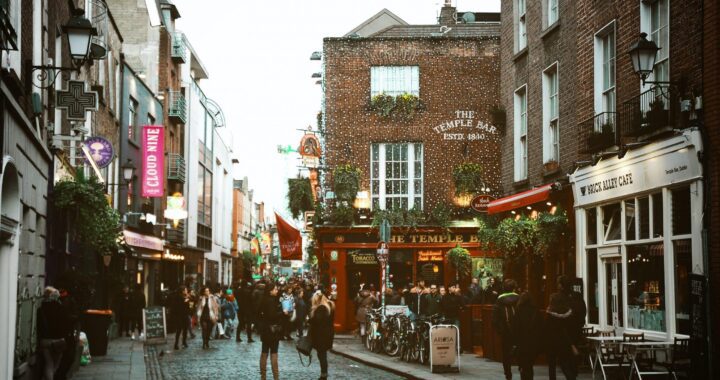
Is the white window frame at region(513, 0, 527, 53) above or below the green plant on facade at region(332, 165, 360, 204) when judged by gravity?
above

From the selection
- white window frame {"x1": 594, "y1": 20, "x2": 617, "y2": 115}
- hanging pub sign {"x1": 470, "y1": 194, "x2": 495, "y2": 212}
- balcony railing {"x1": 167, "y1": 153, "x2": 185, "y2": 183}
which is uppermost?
balcony railing {"x1": 167, "y1": 153, "x2": 185, "y2": 183}

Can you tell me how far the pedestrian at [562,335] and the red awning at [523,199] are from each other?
18.9 feet

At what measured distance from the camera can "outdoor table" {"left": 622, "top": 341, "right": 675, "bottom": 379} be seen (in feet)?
47.5

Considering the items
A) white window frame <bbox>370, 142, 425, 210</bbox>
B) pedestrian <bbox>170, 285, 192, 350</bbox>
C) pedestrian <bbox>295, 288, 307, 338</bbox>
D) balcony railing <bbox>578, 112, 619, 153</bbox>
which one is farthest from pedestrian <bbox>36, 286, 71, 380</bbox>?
white window frame <bbox>370, 142, 425, 210</bbox>

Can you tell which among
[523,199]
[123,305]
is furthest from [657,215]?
[123,305]

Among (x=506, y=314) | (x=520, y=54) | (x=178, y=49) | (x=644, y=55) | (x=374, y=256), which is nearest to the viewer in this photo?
(x=644, y=55)

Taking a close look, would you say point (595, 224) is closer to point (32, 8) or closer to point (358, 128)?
point (32, 8)

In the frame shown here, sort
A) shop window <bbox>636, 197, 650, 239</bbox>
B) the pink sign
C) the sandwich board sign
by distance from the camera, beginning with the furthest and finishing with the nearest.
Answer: the pink sign, the sandwich board sign, shop window <bbox>636, 197, 650, 239</bbox>

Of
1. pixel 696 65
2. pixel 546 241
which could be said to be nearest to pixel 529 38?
pixel 546 241

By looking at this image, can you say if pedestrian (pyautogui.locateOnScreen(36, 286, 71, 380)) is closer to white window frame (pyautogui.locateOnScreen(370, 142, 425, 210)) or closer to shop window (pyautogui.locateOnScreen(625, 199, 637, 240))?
shop window (pyautogui.locateOnScreen(625, 199, 637, 240))

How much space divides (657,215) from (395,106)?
20241mm

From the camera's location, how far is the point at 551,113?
22.8 m

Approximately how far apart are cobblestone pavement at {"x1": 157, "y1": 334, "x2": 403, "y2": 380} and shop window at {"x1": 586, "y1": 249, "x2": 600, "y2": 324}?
4181mm

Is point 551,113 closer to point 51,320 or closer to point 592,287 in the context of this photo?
point 592,287
